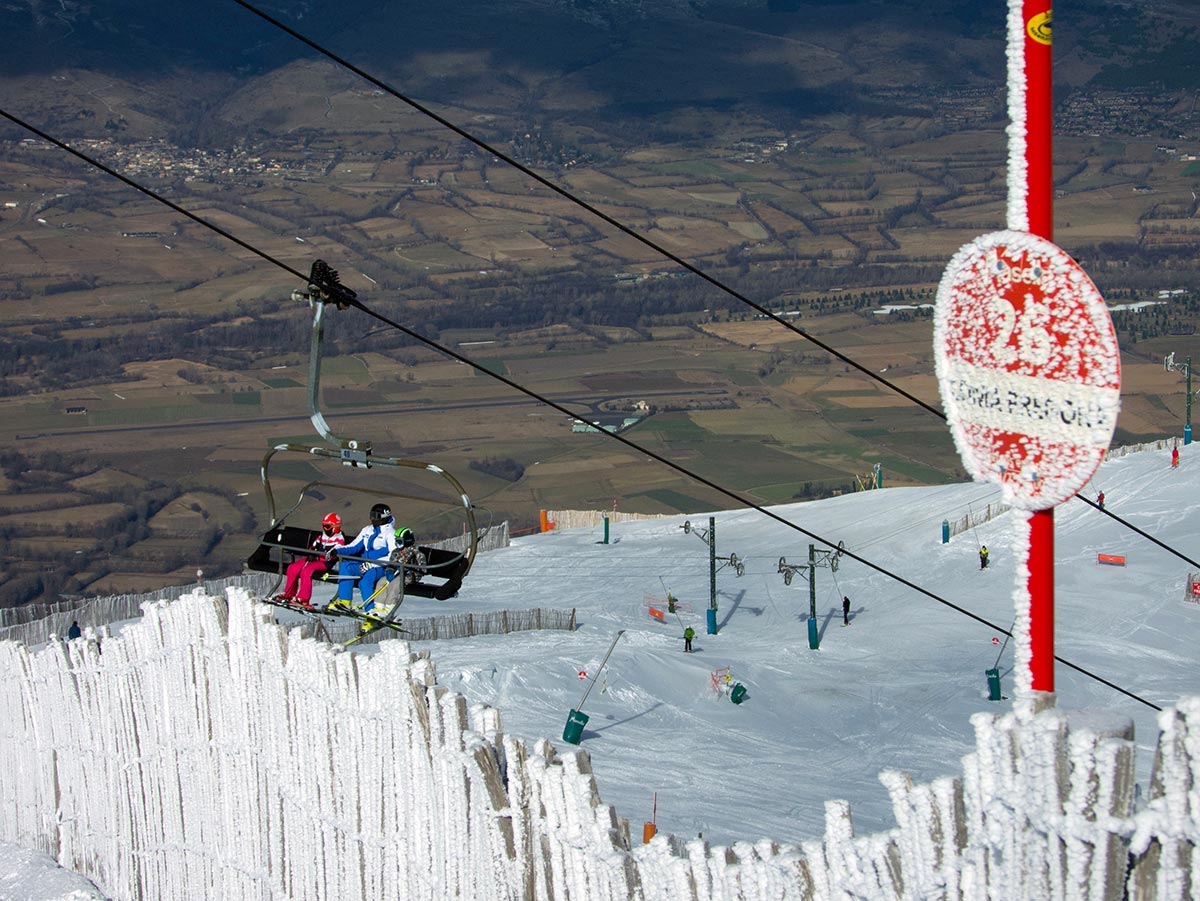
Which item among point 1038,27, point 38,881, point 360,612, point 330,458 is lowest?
point 38,881

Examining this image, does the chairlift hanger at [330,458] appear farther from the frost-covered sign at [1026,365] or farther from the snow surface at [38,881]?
the frost-covered sign at [1026,365]

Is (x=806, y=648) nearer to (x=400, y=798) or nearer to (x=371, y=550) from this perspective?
(x=371, y=550)

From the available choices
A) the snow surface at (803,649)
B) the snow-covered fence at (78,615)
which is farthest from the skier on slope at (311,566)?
the snow-covered fence at (78,615)

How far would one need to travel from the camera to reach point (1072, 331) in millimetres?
5148

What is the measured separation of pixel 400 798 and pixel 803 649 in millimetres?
26159

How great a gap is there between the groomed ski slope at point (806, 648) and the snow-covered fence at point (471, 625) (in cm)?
61

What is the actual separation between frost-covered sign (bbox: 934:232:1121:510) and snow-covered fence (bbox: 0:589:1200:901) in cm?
79

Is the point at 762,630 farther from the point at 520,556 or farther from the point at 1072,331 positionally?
the point at 1072,331

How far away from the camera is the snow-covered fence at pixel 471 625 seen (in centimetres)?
3184

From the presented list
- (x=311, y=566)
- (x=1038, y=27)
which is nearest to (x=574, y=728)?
(x=311, y=566)

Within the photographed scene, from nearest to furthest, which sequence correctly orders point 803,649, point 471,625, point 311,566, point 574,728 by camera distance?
point 311,566 → point 574,728 → point 471,625 → point 803,649

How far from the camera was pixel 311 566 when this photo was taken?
486 inches

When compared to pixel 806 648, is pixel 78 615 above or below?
above

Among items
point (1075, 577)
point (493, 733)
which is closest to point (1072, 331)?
point (493, 733)
